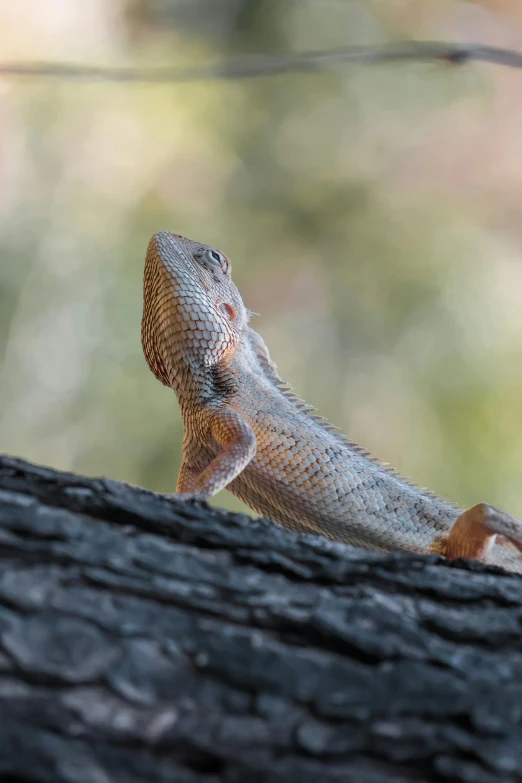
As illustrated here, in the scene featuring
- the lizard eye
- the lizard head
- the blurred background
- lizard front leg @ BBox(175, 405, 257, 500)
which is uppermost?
the blurred background

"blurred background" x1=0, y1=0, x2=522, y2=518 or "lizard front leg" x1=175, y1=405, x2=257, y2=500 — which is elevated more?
"blurred background" x1=0, y1=0, x2=522, y2=518

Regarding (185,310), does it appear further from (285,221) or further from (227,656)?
(285,221)

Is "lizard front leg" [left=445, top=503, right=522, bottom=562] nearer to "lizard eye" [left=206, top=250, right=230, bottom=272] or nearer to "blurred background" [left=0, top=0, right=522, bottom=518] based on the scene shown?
"lizard eye" [left=206, top=250, right=230, bottom=272]

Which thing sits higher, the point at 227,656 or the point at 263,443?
the point at 263,443

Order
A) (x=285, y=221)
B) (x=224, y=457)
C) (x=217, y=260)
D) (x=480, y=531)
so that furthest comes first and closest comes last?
(x=285, y=221) < (x=217, y=260) < (x=480, y=531) < (x=224, y=457)

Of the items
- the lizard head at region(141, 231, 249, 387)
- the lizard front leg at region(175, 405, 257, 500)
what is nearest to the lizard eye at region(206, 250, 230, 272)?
the lizard head at region(141, 231, 249, 387)

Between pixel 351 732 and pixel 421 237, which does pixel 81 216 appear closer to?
pixel 421 237

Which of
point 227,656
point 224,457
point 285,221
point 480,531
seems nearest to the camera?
point 227,656

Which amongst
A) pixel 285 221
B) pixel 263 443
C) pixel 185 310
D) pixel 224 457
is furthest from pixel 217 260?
pixel 285 221
